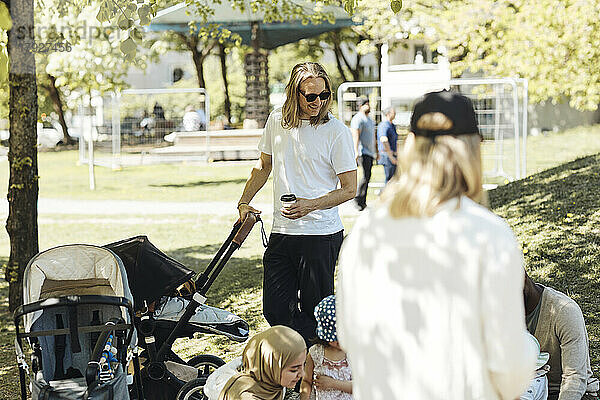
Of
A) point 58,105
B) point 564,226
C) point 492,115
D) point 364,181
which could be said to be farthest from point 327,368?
point 58,105

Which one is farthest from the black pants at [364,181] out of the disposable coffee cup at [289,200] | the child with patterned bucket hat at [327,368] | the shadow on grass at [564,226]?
the child with patterned bucket hat at [327,368]

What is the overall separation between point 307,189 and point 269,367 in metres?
1.33

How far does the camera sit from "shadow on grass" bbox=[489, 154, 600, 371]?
7.34 meters

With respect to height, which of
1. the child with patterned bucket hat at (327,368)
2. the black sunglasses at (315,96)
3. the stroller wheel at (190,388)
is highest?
the black sunglasses at (315,96)

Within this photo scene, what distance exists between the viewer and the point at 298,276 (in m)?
4.73

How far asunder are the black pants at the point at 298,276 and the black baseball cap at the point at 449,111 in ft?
7.61

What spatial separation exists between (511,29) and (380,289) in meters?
19.0

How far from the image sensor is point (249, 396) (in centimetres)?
362

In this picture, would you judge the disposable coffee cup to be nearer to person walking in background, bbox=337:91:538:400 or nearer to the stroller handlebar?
the stroller handlebar

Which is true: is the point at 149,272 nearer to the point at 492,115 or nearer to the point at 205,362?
the point at 205,362

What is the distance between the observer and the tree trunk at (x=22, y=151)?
7312 millimetres

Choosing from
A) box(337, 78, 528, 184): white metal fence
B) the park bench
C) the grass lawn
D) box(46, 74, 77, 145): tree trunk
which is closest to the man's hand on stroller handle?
the grass lawn

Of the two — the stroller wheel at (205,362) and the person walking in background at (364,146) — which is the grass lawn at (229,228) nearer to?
the person walking in background at (364,146)

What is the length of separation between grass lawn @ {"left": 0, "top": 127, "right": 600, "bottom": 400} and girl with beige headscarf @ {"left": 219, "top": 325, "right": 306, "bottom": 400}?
256cm
